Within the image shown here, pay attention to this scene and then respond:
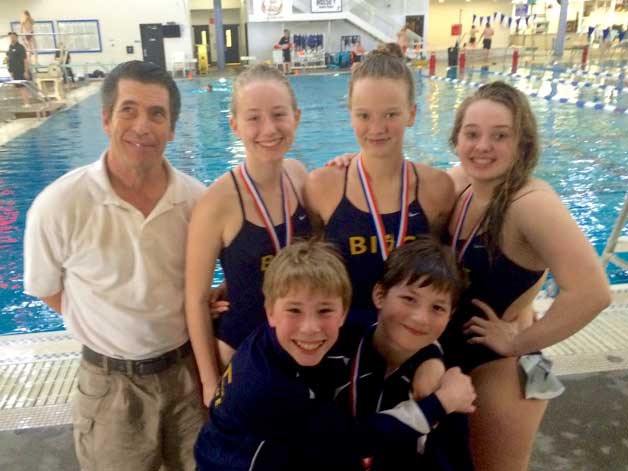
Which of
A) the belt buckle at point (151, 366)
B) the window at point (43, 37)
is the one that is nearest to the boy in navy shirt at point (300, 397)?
the belt buckle at point (151, 366)

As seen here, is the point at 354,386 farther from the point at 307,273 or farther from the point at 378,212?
the point at 378,212

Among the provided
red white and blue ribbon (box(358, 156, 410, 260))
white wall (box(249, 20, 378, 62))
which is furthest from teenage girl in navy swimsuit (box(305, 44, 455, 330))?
white wall (box(249, 20, 378, 62))

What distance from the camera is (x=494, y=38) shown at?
115 feet

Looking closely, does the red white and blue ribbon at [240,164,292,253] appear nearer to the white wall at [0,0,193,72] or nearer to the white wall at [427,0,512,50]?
the white wall at [0,0,193,72]

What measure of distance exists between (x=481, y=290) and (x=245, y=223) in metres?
0.86

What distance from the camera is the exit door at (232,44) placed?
3071 centimetres

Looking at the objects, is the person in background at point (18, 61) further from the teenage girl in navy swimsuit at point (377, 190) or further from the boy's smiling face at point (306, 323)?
the boy's smiling face at point (306, 323)

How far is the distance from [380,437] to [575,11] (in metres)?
40.8

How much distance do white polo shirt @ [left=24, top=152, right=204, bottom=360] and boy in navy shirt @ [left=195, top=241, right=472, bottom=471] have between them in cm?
45

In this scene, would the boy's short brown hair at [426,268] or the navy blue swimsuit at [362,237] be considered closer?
the boy's short brown hair at [426,268]

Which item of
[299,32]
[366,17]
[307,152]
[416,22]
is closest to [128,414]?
[307,152]

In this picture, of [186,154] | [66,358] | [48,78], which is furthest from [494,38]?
[66,358]

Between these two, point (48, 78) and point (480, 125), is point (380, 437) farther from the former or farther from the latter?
point (48, 78)

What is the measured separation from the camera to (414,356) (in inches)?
67.9
